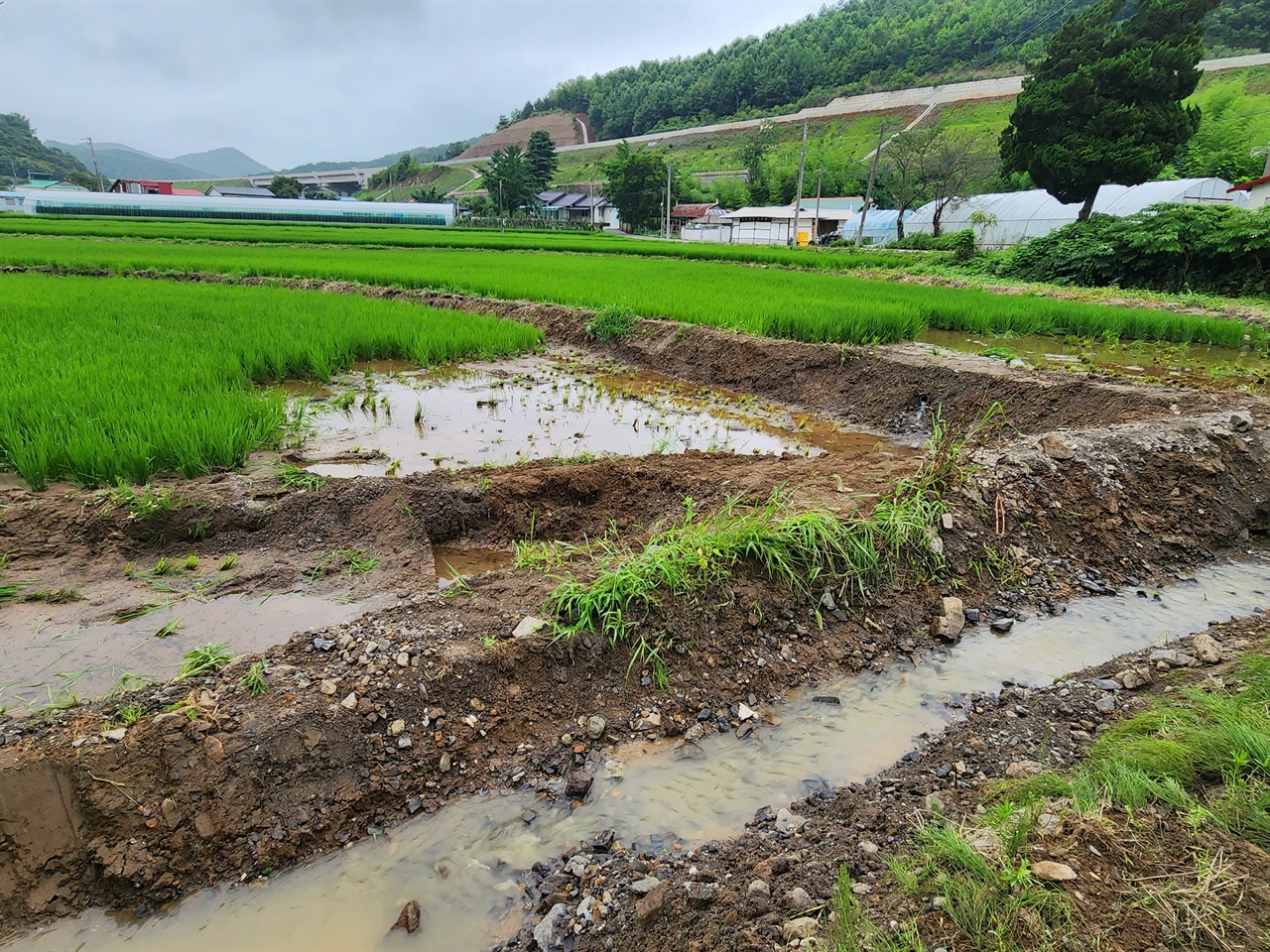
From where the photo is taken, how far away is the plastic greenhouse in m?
21.6

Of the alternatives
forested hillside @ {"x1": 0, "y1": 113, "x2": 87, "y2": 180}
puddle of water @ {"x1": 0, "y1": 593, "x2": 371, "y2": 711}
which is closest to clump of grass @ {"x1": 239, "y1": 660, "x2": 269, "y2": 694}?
puddle of water @ {"x1": 0, "y1": 593, "x2": 371, "y2": 711}

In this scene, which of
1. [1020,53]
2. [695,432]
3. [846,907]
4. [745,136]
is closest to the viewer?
[846,907]

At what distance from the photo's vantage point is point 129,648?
2.53 meters

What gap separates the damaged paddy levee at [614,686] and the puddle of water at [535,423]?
Result: 156 millimetres

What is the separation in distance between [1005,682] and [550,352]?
24.3 ft

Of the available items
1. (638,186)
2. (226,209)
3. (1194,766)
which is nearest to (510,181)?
(638,186)

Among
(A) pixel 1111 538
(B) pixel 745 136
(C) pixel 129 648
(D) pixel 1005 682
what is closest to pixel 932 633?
(D) pixel 1005 682

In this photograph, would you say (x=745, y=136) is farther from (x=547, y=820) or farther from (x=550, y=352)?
(x=547, y=820)

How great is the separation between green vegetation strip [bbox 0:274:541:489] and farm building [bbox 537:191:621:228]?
5745 cm

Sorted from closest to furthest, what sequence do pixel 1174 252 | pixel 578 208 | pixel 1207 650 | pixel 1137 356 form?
pixel 1207 650 < pixel 1137 356 < pixel 1174 252 < pixel 578 208

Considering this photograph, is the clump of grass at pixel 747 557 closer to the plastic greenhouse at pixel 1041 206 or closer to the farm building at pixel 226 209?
the plastic greenhouse at pixel 1041 206

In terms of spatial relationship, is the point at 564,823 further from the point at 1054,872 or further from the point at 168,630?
the point at 168,630

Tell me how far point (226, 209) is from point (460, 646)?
2382 inches

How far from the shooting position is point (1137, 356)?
7.75m
